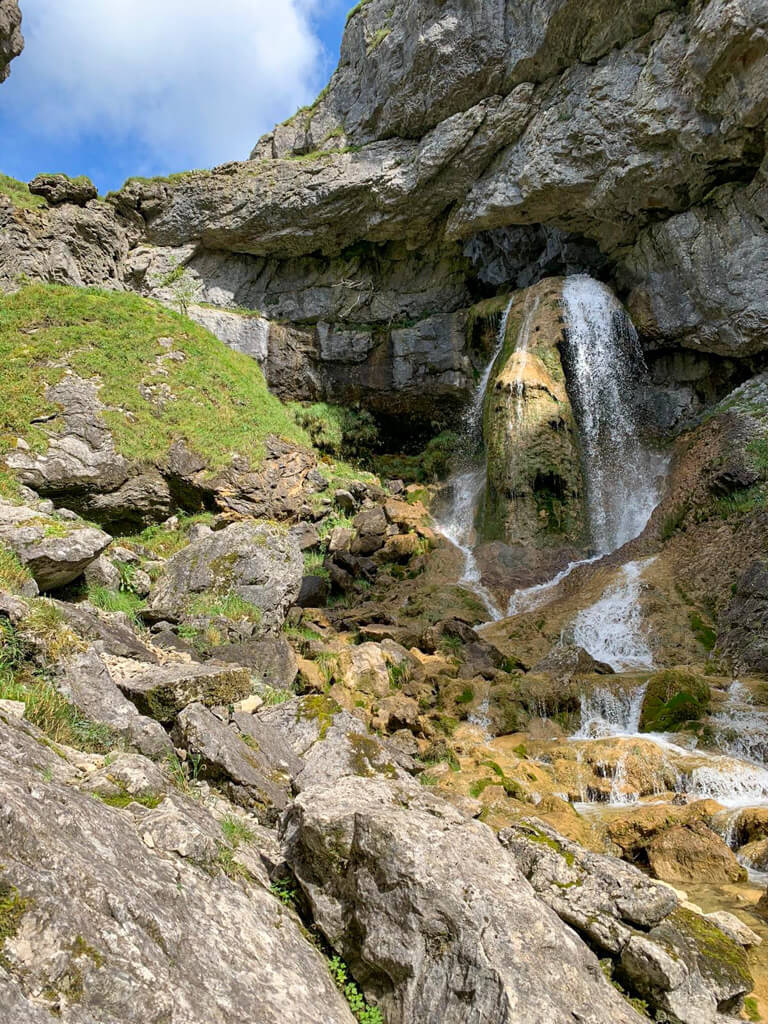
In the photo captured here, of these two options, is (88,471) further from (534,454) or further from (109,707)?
(534,454)

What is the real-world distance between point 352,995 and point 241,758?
2.30 metres

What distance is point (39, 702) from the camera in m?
4.21

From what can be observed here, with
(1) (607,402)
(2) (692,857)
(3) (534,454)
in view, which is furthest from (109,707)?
(1) (607,402)

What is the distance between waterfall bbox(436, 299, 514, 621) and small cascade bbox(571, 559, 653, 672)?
4152mm

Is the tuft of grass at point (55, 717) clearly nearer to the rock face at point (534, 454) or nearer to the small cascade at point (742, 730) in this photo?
the small cascade at point (742, 730)

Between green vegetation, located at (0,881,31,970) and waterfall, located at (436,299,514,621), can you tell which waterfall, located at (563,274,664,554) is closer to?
waterfall, located at (436,299,514,621)

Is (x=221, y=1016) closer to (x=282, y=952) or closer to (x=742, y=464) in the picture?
(x=282, y=952)

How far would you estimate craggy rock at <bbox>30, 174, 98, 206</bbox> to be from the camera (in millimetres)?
23391

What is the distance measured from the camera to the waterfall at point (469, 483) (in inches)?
Result: 787

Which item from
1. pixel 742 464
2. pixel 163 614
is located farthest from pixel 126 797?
pixel 742 464

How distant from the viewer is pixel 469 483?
2244 cm

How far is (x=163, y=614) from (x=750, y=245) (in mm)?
18315

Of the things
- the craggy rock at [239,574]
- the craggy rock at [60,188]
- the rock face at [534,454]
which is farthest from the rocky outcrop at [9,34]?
the craggy rock at [239,574]

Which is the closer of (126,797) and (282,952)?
(282,952)
